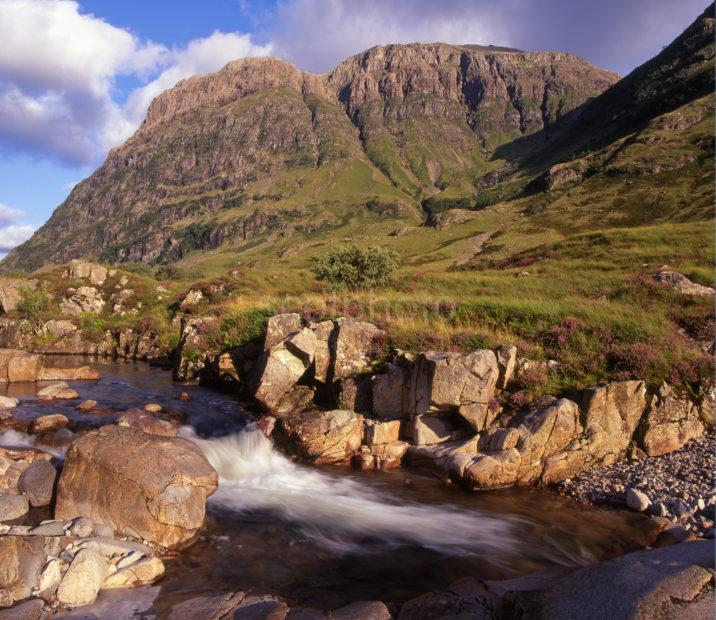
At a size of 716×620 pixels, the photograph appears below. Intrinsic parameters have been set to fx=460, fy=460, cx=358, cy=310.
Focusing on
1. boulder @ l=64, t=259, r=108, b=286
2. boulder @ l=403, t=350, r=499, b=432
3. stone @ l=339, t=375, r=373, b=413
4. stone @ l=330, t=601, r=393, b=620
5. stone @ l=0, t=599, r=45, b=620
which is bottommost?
stone @ l=0, t=599, r=45, b=620

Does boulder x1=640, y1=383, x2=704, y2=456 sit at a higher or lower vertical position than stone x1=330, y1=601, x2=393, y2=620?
higher

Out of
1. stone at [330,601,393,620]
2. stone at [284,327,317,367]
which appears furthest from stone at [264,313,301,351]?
stone at [330,601,393,620]

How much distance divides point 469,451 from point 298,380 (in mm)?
7751

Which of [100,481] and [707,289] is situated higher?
[707,289]

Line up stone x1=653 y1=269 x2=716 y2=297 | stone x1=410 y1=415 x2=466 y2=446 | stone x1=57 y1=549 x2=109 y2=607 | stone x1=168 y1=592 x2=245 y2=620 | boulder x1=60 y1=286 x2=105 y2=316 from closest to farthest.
Answer: stone x1=168 y1=592 x2=245 y2=620 < stone x1=57 y1=549 x2=109 y2=607 < stone x1=410 y1=415 x2=466 y2=446 < stone x1=653 y1=269 x2=716 y2=297 < boulder x1=60 y1=286 x2=105 y2=316

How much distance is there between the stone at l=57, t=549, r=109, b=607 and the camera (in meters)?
7.70

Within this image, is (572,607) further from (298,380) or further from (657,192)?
(657,192)

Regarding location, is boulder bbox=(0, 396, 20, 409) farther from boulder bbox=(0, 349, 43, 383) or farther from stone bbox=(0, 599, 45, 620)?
stone bbox=(0, 599, 45, 620)

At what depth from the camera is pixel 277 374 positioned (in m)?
18.3

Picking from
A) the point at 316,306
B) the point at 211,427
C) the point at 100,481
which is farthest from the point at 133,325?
the point at 100,481

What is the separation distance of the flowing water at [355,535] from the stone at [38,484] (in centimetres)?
371

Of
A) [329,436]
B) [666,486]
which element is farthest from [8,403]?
[666,486]

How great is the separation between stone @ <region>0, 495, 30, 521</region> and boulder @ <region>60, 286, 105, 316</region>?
36203 mm

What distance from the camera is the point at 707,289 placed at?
21.4 m
